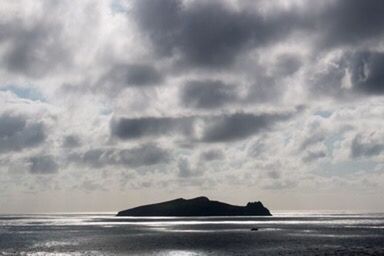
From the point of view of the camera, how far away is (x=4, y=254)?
107 meters

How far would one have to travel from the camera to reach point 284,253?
354ft

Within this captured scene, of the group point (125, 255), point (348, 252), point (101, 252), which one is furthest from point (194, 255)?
point (348, 252)

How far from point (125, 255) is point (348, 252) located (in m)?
45.7

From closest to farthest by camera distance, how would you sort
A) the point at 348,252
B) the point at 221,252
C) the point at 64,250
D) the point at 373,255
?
the point at 373,255 → the point at 348,252 → the point at 221,252 → the point at 64,250

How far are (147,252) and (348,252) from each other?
141 feet

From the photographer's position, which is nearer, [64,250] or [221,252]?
[221,252]

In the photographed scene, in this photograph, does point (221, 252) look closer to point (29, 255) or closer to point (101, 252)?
point (101, 252)

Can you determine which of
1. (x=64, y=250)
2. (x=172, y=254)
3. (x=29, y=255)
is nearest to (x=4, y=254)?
(x=29, y=255)

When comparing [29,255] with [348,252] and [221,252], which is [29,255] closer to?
[221,252]

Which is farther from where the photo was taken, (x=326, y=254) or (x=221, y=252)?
(x=221, y=252)

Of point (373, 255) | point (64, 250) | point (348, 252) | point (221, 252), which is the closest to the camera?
point (373, 255)

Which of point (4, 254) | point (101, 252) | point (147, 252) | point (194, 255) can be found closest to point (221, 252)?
point (194, 255)

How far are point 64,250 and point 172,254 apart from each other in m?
26.7

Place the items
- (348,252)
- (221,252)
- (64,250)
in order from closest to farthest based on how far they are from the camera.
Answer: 1. (348,252)
2. (221,252)
3. (64,250)
